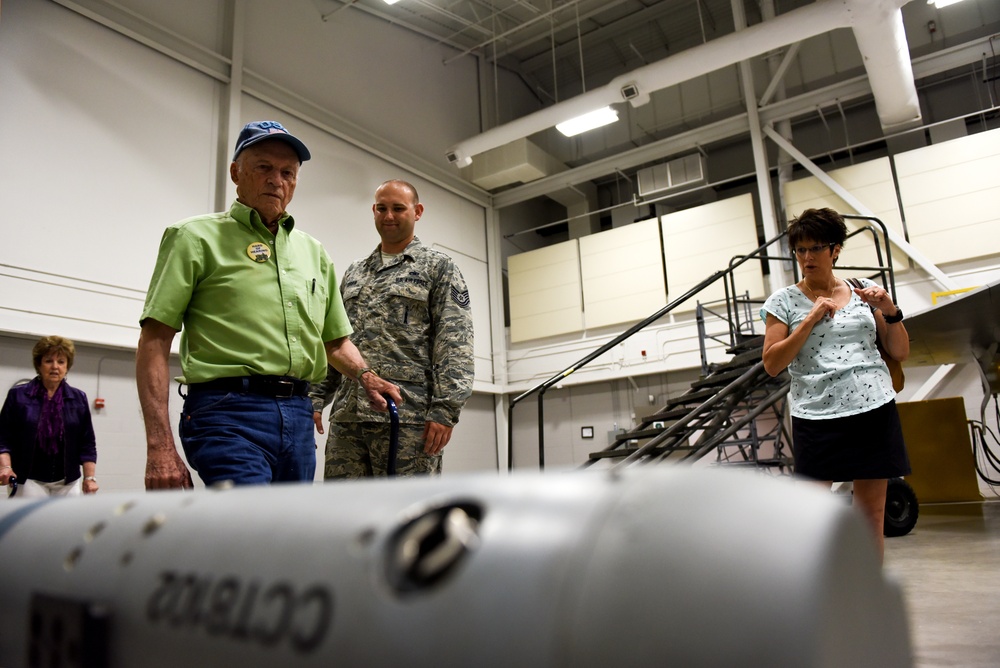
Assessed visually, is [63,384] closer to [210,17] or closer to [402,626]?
[402,626]

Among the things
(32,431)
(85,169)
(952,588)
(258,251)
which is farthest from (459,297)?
(85,169)

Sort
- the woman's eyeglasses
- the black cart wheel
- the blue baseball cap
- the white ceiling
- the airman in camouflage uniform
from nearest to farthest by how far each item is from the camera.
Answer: the blue baseball cap, the woman's eyeglasses, the airman in camouflage uniform, the black cart wheel, the white ceiling

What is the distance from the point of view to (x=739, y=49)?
7645mm

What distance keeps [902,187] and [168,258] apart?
880 centimetres

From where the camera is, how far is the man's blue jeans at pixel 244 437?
159 centimetres

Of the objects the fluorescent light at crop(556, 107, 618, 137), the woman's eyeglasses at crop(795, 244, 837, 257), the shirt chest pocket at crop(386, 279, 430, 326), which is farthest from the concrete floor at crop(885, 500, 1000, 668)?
the fluorescent light at crop(556, 107, 618, 137)

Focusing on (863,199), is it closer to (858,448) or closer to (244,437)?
(858,448)

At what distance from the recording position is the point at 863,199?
852 centimetres

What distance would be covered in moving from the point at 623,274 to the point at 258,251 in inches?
346

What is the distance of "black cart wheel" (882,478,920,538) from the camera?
4.45 metres

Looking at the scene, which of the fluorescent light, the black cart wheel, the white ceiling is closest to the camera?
the black cart wheel

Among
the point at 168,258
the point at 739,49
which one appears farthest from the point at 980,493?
the point at 168,258

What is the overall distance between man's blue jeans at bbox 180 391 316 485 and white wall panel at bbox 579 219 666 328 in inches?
336

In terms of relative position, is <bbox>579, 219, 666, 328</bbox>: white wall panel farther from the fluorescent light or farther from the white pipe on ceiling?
the white pipe on ceiling
